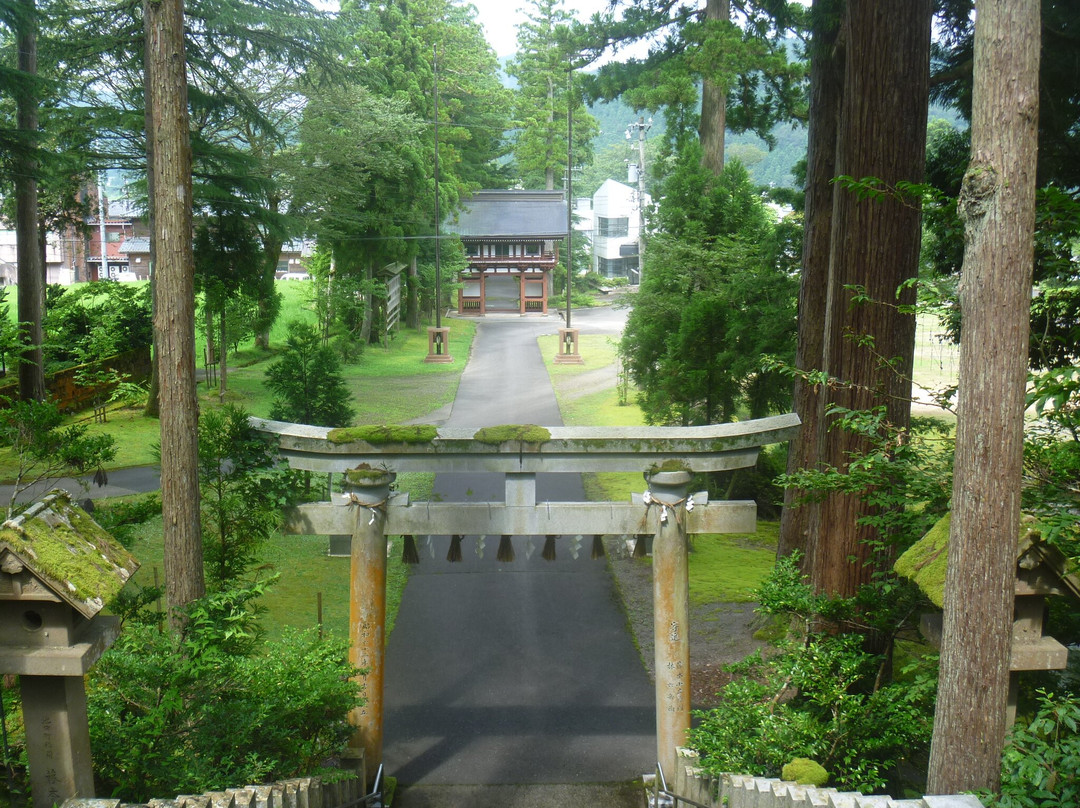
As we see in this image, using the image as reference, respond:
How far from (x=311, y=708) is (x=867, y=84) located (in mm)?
6200

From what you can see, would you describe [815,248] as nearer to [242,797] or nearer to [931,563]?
[931,563]

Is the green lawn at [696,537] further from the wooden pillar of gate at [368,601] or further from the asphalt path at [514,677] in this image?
the wooden pillar of gate at [368,601]

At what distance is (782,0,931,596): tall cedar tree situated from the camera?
7.25 metres

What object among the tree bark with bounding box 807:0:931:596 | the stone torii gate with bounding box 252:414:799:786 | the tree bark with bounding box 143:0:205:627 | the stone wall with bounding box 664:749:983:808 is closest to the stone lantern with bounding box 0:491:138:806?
the tree bark with bounding box 143:0:205:627

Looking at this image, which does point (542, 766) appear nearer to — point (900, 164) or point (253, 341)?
point (900, 164)

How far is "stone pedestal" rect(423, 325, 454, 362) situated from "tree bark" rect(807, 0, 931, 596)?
2375 centimetres

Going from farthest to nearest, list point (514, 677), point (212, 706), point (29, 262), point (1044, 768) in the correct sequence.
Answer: point (29, 262), point (514, 677), point (212, 706), point (1044, 768)

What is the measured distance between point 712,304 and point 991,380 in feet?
32.3

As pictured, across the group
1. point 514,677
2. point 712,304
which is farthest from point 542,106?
point 514,677

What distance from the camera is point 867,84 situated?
733 centimetres

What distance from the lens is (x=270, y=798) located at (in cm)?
464

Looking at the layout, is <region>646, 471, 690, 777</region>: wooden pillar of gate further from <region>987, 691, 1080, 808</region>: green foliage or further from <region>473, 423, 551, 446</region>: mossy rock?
<region>987, 691, 1080, 808</region>: green foliage

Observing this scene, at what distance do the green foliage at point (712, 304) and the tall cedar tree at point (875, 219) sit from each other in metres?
5.82

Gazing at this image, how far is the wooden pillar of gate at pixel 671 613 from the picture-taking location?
6777 mm
